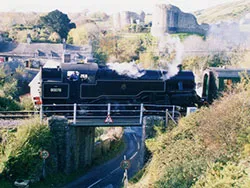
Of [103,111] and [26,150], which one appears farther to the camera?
[103,111]

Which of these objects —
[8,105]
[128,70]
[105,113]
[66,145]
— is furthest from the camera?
[8,105]

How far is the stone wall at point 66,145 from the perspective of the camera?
492 inches

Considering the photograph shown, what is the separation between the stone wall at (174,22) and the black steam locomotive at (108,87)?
1615 inches

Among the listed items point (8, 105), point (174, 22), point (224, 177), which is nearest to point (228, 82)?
point (224, 177)

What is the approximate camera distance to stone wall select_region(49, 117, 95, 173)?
1249 centimetres

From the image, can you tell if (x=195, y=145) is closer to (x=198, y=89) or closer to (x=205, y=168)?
(x=205, y=168)

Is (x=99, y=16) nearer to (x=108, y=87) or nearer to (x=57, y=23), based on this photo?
(x=57, y=23)

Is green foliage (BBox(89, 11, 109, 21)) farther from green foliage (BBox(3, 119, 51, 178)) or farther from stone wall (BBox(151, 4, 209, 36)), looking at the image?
green foliage (BBox(3, 119, 51, 178))

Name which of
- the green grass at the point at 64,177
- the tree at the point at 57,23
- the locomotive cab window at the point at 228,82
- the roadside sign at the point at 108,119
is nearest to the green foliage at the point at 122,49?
the tree at the point at 57,23

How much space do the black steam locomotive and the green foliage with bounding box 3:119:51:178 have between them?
2247mm

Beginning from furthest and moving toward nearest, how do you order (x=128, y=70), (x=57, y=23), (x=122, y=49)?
1. (x=57, y=23)
2. (x=122, y=49)
3. (x=128, y=70)

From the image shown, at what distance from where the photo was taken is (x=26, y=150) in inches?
431

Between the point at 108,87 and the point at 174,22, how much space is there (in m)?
43.6

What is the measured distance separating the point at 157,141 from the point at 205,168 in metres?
3.73
